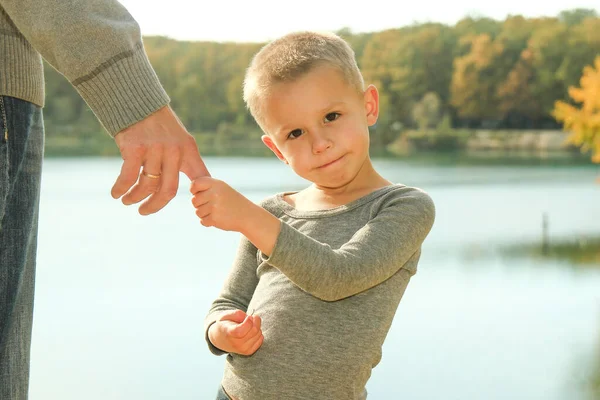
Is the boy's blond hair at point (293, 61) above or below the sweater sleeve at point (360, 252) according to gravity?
above

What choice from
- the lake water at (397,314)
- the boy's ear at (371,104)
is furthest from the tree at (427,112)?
the boy's ear at (371,104)

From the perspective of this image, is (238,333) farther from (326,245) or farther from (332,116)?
(332,116)

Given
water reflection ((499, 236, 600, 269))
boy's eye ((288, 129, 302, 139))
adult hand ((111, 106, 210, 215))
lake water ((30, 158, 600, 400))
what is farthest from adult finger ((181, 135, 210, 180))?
water reflection ((499, 236, 600, 269))

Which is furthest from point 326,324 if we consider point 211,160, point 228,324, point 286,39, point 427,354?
point 211,160

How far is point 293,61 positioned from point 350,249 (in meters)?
0.34

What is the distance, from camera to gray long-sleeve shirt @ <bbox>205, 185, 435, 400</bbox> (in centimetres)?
134

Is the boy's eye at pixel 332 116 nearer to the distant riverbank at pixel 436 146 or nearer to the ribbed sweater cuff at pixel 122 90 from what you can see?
the ribbed sweater cuff at pixel 122 90

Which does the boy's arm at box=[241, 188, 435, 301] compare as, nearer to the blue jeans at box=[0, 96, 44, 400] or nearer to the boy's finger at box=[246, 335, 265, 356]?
the boy's finger at box=[246, 335, 265, 356]

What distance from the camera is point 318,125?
1.43 meters

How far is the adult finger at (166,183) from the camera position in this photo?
4.19ft

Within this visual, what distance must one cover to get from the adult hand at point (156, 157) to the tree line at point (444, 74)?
31.5m

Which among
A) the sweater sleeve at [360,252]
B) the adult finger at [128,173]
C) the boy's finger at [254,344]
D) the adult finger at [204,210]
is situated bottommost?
the boy's finger at [254,344]

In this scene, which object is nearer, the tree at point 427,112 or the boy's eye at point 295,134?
the boy's eye at point 295,134

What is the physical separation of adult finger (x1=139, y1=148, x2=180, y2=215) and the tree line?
3145 centimetres
